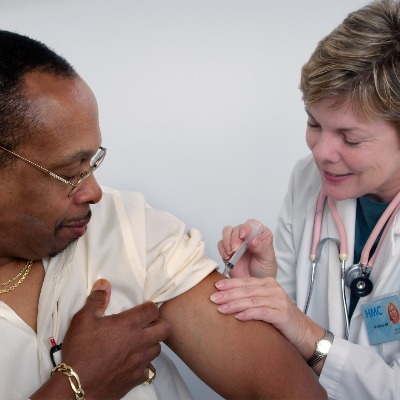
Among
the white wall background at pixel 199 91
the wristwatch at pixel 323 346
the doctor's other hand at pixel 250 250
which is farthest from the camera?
the white wall background at pixel 199 91

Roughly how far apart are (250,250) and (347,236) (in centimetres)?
27

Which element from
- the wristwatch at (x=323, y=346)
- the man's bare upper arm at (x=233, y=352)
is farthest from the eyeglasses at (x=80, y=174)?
the wristwatch at (x=323, y=346)

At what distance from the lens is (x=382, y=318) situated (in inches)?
72.9

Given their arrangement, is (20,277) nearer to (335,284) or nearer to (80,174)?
(80,174)

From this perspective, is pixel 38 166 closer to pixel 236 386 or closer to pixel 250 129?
pixel 236 386

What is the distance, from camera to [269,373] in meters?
1.58

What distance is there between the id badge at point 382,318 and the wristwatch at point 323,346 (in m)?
0.12

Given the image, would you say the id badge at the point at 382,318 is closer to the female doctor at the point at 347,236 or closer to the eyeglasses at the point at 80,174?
the female doctor at the point at 347,236

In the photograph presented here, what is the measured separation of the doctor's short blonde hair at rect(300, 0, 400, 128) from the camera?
173 cm

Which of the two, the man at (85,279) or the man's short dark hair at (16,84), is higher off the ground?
the man's short dark hair at (16,84)

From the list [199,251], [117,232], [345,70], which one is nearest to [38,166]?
[117,232]

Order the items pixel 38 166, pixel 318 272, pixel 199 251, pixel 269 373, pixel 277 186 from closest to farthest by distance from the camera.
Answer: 1. pixel 38 166
2. pixel 269 373
3. pixel 199 251
4. pixel 318 272
5. pixel 277 186

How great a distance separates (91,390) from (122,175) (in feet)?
4.66

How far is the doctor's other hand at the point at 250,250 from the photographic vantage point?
6.39 feet
